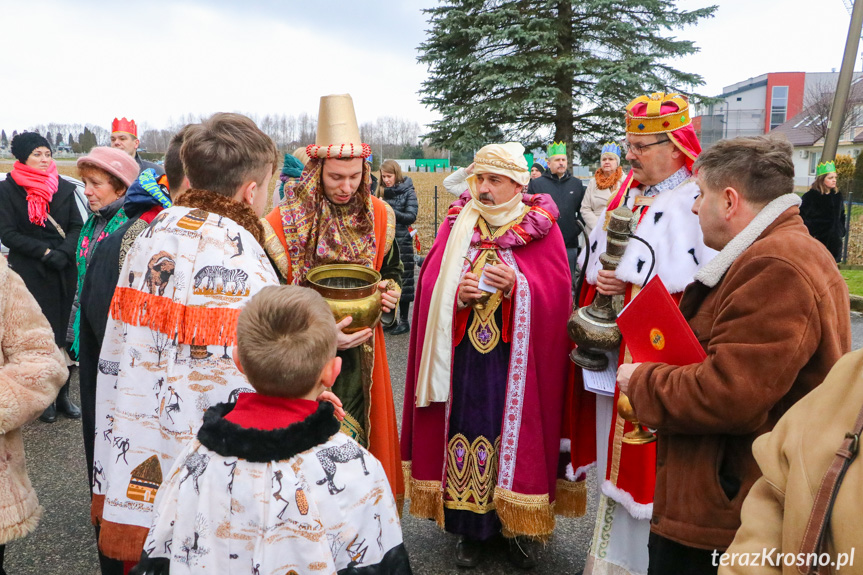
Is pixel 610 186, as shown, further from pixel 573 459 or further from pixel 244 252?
pixel 244 252

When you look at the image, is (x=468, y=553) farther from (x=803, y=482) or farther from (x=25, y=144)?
(x=25, y=144)

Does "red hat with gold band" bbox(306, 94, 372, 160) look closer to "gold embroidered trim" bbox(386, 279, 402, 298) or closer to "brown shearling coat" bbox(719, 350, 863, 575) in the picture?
"gold embroidered trim" bbox(386, 279, 402, 298)

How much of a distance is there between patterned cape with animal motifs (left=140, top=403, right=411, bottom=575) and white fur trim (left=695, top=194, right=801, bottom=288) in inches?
50.0

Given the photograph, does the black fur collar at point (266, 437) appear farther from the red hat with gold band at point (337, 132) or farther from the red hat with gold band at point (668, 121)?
the red hat with gold band at point (668, 121)

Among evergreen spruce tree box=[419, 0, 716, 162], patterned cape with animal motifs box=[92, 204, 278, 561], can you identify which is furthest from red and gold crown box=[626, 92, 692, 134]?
evergreen spruce tree box=[419, 0, 716, 162]

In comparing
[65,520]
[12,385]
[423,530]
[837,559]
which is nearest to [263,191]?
[12,385]

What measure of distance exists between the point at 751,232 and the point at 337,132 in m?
1.90

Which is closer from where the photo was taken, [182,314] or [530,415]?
[182,314]

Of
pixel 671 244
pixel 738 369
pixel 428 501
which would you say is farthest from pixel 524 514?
pixel 738 369

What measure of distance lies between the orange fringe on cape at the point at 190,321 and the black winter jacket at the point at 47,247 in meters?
4.23

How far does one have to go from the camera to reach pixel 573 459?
11.7ft

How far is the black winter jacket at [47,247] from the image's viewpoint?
5.62 metres

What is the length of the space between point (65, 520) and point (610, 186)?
22.9 feet

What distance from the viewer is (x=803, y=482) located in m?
1.32
